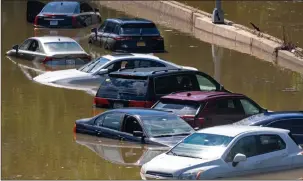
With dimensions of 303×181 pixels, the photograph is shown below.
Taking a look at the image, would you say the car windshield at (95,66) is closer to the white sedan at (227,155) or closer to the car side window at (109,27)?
the car side window at (109,27)

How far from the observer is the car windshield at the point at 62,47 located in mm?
36719

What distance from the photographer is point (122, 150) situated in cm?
2111

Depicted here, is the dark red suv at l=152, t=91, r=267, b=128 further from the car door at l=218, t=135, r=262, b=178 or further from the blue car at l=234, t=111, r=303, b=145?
the car door at l=218, t=135, r=262, b=178

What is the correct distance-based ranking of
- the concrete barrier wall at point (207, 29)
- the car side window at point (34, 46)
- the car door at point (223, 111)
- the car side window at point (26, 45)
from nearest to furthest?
the car door at point (223, 111)
the concrete barrier wall at point (207, 29)
the car side window at point (34, 46)
the car side window at point (26, 45)

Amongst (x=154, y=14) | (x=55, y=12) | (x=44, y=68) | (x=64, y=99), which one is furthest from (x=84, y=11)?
(x=64, y=99)

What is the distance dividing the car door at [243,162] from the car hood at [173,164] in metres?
0.39

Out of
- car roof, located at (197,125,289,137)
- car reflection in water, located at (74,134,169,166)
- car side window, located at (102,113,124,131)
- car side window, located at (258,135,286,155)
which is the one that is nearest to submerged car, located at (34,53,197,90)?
car side window, located at (102,113,124,131)

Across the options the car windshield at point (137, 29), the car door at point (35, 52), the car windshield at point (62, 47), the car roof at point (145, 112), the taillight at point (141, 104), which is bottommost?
the car door at point (35, 52)

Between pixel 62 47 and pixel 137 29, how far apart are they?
417 cm

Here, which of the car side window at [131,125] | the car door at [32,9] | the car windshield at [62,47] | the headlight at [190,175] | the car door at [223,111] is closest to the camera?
the headlight at [190,175]

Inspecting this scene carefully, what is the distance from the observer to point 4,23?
50500mm

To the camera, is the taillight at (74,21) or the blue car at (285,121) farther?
the taillight at (74,21)

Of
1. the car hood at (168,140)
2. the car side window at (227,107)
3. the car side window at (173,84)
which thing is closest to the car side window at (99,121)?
the car hood at (168,140)

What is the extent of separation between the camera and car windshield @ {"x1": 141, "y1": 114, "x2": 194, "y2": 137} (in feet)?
69.6
